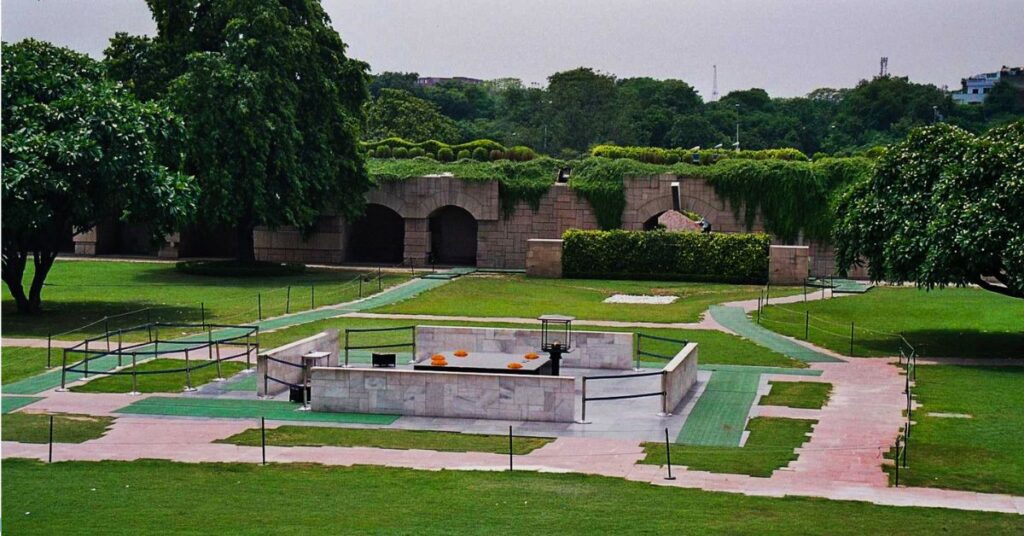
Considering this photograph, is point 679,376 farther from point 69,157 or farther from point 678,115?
point 678,115

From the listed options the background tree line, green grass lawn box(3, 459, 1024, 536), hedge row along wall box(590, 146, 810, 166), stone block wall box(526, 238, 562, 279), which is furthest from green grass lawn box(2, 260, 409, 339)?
the background tree line

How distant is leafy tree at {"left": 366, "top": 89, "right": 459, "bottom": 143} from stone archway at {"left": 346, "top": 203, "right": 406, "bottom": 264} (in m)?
22.9

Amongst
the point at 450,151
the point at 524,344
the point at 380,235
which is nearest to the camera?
the point at 524,344

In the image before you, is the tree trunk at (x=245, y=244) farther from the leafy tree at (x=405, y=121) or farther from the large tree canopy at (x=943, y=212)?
the leafy tree at (x=405, y=121)

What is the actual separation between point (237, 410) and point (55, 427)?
10.2 feet

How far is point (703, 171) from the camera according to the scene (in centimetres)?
5172

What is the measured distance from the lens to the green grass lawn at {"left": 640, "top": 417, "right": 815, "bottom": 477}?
57.2 ft

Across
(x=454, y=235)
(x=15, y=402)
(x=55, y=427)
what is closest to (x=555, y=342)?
(x=55, y=427)

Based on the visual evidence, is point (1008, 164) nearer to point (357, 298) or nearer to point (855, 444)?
point (855, 444)

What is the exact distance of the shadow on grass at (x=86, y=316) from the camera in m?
31.2

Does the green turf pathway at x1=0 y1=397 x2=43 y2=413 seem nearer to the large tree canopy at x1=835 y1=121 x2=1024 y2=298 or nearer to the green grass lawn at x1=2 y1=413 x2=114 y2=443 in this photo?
the green grass lawn at x1=2 y1=413 x2=114 y2=443

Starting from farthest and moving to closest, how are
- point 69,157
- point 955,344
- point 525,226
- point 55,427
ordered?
1. point 525,226
2. point 69,157
3. point 955,344
4. point 55,427

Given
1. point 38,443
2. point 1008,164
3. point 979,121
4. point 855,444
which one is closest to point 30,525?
point 38,443

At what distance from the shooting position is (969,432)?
19953 millimetres
